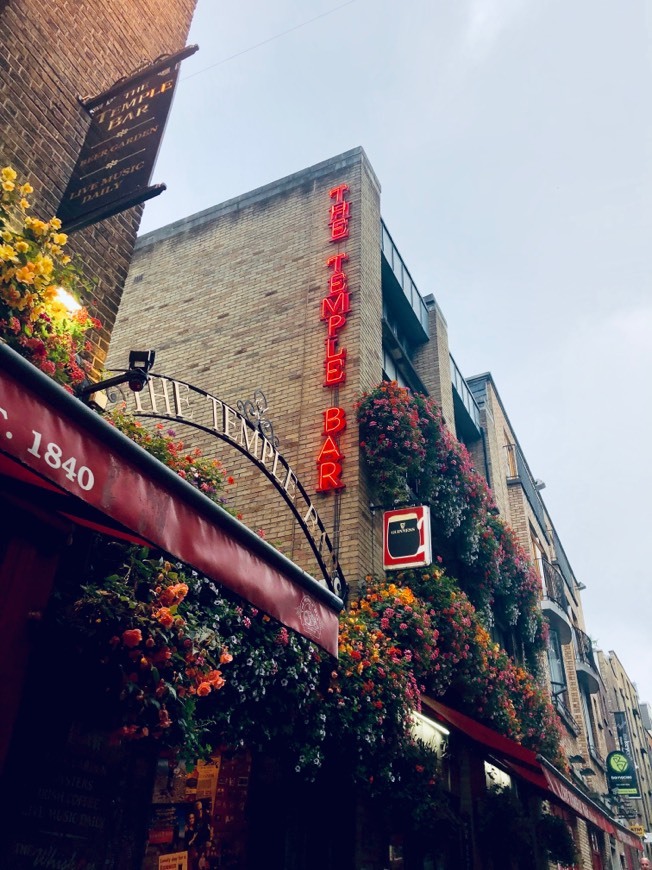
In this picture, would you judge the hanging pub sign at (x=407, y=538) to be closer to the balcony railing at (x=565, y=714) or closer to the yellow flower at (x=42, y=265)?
the yellow flower at (x=42, y=265)

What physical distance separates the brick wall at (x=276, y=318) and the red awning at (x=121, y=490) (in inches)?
190

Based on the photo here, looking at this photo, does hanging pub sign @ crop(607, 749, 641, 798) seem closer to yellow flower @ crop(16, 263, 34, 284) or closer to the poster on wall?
the poster on wall

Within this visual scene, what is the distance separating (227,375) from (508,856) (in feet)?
29.6

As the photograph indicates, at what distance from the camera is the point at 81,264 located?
6129 millimetres

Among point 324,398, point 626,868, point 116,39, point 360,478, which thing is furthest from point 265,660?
point 626,868

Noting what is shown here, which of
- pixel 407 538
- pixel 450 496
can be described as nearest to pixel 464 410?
pixel 450 496

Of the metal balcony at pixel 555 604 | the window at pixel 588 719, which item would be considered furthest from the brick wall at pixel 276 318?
the window at pixel 588 719

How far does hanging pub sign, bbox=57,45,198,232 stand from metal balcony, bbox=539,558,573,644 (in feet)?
56.5

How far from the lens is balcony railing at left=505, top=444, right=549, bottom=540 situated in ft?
71.7

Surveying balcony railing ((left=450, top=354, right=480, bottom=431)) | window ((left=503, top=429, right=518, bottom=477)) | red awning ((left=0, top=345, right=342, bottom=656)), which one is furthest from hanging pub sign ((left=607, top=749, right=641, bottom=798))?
red awning ((left=0, top=345, right=342, bottom=656))

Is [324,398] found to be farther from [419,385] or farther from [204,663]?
[204,663]

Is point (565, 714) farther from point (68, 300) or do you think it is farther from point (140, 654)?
point (68, 300)

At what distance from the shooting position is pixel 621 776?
23500 mm

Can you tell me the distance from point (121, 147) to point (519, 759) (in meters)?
9.35
